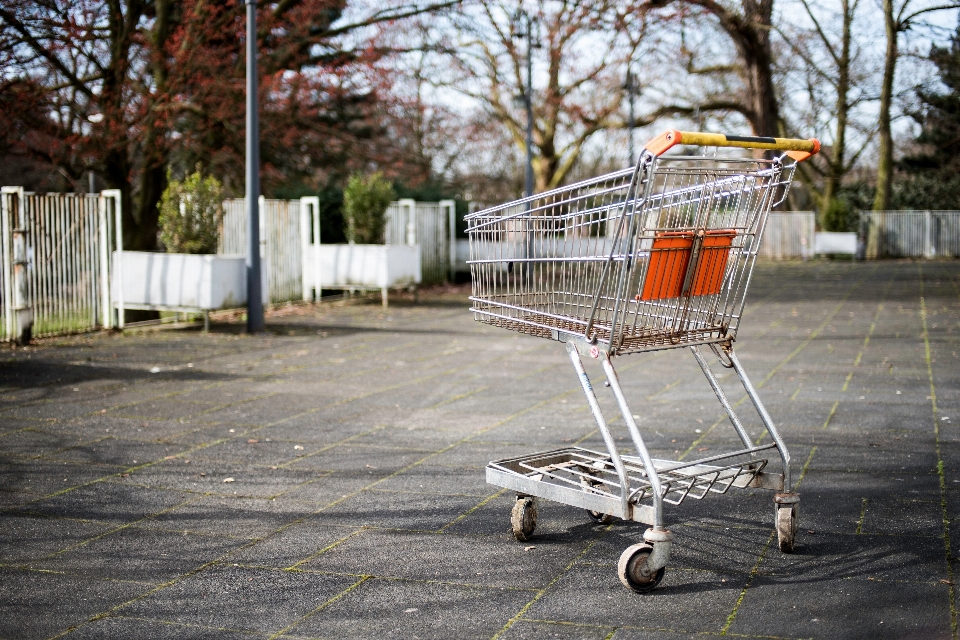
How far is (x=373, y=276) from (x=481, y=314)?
12.0 m

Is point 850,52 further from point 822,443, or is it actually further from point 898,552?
point 898,552

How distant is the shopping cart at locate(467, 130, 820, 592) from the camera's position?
401 cm

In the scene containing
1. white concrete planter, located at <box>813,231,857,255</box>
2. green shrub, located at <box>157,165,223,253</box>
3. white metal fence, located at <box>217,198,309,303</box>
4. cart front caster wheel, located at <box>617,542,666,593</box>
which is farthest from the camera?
white concrete planter, located at <box>813,231,857,255</box>

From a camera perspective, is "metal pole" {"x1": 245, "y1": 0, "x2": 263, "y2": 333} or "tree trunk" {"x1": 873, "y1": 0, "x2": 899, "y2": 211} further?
"tree trunk" {"x1": 873, "y1": 0, "x2": 899, "y2": 211}

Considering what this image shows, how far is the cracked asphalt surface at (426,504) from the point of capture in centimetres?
368

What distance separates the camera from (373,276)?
16.7 meters

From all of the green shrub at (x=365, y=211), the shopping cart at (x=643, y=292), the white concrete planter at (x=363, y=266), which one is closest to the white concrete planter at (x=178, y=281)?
the white concrete planter at (x=363, y=266)

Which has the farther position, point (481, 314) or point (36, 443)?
point (36, 443)

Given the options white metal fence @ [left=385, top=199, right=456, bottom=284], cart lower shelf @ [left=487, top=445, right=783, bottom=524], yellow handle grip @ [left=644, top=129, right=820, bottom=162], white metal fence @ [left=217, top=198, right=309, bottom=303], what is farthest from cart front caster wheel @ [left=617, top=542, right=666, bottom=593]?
white metal fence @ [left=385, top=199, right=456, bottom=284]

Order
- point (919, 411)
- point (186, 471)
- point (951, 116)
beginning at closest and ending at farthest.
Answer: point (186, 471) < point (919, 411) < point (951, 116)

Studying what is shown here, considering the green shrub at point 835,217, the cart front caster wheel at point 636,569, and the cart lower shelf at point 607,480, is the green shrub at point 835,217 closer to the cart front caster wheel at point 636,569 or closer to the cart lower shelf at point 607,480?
the cart lower shelf at point 607,480

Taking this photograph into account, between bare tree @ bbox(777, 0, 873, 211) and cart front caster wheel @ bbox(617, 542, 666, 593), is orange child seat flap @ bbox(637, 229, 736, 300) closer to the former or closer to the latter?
cart front caster wheel @ bbox(617, 542, 666, 593)

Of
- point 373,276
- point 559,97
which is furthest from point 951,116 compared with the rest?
point 373,276

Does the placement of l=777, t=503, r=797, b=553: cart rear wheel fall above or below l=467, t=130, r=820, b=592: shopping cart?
below
